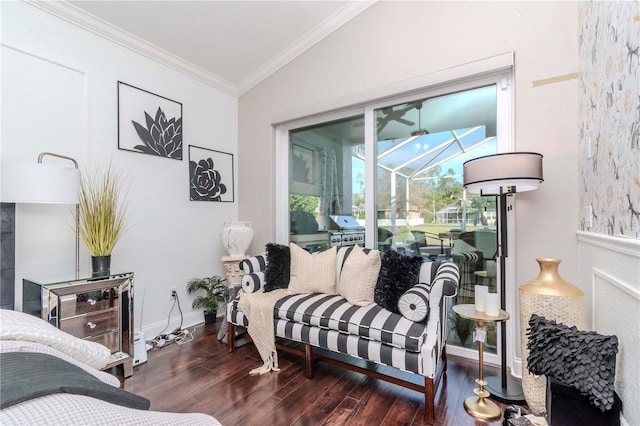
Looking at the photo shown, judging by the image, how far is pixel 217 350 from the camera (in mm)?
2680

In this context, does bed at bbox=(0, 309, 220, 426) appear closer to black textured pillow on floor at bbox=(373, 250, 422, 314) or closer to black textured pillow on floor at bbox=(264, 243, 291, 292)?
black textured pillow on floor at bbox=(373, 250, 422, 314)

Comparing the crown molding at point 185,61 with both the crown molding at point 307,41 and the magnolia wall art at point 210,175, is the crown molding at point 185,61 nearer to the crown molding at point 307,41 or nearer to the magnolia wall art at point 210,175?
the crown molding at point 307,41

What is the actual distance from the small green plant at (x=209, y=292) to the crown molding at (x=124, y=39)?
228cm

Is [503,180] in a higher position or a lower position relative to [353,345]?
higher

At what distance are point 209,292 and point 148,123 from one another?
1.84 metres

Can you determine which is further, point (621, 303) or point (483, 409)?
point (483, 409)

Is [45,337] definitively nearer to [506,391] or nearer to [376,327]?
[376,327]

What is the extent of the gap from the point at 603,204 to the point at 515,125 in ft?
3.00

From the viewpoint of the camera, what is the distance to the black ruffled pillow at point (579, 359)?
3.99ft

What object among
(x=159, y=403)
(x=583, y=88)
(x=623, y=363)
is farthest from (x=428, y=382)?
(x=583, y=88)

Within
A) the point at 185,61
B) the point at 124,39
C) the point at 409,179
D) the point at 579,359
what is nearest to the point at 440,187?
the point at 409,179

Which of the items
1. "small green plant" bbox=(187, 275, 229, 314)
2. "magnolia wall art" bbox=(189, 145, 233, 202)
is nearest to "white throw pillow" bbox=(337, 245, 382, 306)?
"small green plant" bbox=(187, 275, 229, 314)

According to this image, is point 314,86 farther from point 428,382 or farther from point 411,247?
point 428,382

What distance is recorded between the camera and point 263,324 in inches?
95.2
